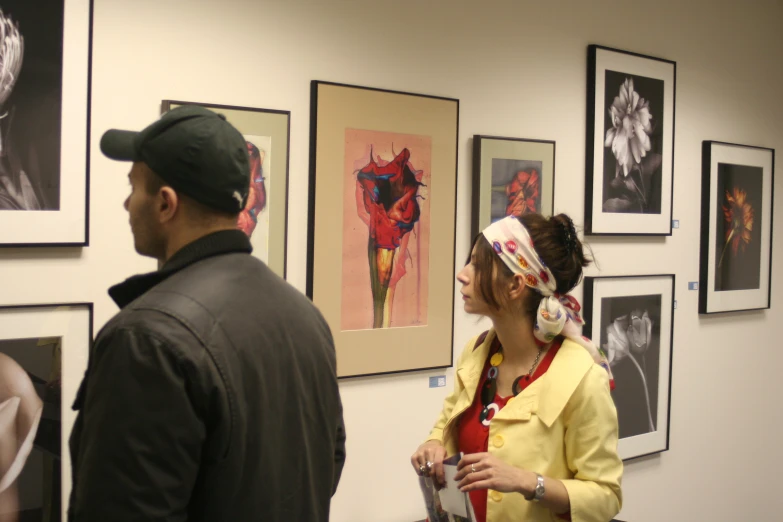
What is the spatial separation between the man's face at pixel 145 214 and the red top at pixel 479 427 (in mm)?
Answer: 1008

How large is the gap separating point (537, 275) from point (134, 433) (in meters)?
1.17

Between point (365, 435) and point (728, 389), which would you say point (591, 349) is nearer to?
point (365, 435)

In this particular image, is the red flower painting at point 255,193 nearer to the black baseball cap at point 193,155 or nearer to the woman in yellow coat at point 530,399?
the woman in yellow coat at point 530,399

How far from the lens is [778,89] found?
4.44m

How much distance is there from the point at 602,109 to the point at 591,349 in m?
1.83

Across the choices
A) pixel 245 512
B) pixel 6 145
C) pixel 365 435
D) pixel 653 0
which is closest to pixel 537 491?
pixel 245 512

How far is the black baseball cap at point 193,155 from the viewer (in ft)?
4.13

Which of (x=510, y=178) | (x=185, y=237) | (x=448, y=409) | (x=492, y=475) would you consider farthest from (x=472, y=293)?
(x=510, y=178)

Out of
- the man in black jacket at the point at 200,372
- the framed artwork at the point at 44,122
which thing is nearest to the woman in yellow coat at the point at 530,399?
the man in black jacket at the point at 200,372

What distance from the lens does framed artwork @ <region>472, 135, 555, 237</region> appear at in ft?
9.90

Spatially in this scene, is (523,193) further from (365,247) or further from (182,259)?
(182,259)

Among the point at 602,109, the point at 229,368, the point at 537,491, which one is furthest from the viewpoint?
the point at 602,109

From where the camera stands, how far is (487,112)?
10.1 ft

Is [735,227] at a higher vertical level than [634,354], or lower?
higher
